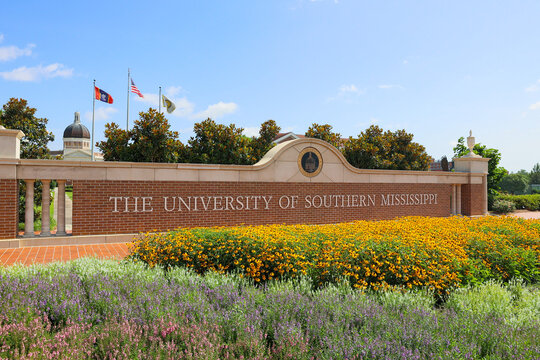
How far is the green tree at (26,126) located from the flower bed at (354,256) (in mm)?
9950

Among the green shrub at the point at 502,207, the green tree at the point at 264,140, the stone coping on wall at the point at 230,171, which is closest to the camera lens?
the stone coping on wall at the point at 230,171

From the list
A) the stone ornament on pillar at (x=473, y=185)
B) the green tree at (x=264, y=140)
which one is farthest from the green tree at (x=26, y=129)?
the stone ornament on pillar at (x=473, y=185)

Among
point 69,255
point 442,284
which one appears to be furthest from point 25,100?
point 442,284

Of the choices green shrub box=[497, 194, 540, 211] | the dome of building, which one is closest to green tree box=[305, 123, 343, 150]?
green shrub box=[497, 194, 540, 211]

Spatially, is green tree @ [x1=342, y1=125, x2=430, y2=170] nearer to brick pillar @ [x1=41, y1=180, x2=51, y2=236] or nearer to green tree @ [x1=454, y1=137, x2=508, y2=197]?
green tree @ [x1=454, y1=137, x2=508, y2=197]

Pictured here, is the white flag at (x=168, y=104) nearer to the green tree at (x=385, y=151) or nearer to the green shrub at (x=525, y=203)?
the green tree at (x=385, y=151)

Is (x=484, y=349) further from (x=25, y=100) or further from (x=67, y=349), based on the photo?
(x=25, y=100)

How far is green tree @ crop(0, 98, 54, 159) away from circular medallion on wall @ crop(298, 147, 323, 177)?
9.61 meters

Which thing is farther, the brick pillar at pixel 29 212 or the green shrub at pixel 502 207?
the green shrub at pixel 502 207

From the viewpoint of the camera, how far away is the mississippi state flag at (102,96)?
28.0m

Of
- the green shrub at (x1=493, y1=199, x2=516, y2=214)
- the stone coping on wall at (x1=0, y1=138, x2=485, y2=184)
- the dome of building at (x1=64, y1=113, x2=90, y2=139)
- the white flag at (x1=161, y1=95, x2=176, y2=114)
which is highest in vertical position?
the dome of building at (x1=64, y1=113, x2=90, y2=139)

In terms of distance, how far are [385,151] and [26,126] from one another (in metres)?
16.6

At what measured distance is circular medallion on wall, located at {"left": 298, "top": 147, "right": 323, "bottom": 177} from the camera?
42.1 ft

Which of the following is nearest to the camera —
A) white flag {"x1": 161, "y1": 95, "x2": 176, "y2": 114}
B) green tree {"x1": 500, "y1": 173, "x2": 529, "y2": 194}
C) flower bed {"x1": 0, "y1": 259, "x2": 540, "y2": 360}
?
flower bed {"x1": 0, "y1": 259, "x2": 540, "y2": 360}
